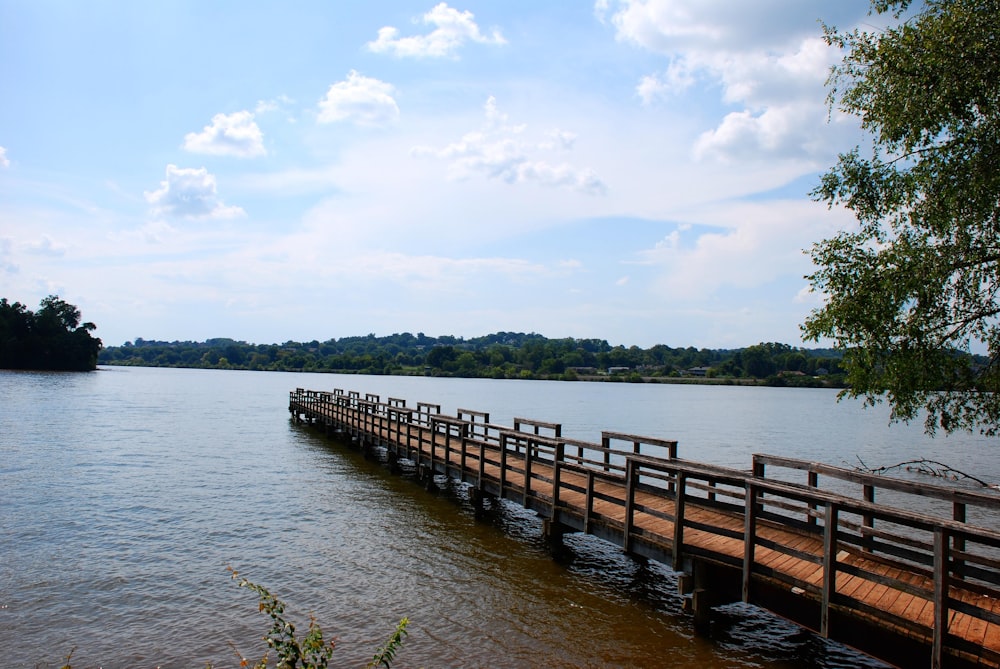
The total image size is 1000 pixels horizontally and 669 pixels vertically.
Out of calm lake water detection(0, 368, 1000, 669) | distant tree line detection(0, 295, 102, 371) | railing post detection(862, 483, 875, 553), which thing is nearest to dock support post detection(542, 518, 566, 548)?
calm lake water detection(0, 368, 1000, 669)

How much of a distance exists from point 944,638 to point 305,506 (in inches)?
601

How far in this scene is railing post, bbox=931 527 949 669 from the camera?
614 centimetres

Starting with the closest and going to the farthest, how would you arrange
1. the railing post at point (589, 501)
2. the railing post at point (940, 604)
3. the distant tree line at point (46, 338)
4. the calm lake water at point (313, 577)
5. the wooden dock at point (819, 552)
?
the railing post at point (940, 604)
the wooden dock at point (819, 552)
the calm lake water at point (313, 577)
the railing post at point (589, 501)
the distant tree line at point (46, 338)

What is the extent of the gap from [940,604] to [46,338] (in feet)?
466

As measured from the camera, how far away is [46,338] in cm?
11744

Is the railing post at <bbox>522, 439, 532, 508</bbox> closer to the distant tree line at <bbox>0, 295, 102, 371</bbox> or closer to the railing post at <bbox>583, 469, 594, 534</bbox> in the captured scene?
the railing post at <bbox>583, 469, 594, 534</bbox>

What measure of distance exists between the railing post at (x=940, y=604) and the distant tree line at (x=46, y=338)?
457ft

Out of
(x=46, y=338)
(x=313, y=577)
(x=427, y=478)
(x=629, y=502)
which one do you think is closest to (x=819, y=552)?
(x=629, y=502)

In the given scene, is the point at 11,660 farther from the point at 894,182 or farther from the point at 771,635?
the point at 894,182

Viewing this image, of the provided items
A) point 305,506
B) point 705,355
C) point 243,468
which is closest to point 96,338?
point 243,468

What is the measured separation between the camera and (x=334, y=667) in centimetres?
852

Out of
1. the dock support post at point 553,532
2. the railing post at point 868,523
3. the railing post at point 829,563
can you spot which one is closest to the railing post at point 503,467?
the dock support post at point 553,532

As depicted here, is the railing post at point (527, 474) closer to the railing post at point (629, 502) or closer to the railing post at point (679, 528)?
the railing post at point (629, 502)

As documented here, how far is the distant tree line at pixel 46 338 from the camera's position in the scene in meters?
114
